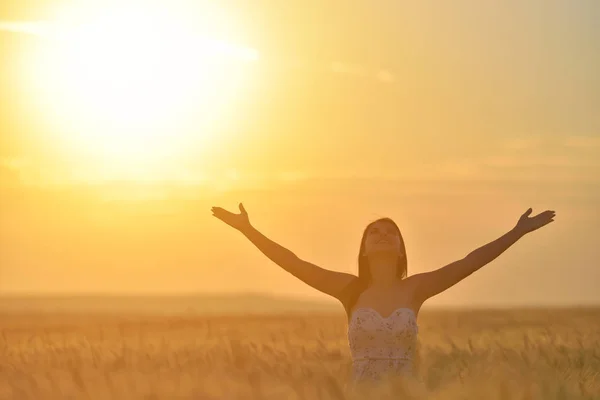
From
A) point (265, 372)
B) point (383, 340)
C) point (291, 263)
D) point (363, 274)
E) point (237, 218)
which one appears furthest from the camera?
point (237, 218)

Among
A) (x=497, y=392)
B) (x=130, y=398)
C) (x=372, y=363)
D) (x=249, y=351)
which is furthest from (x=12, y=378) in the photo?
(x=249, y=351)

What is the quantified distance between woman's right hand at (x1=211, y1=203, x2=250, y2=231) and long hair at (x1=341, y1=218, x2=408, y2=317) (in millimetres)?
1021

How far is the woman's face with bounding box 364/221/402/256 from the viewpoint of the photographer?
8.41m

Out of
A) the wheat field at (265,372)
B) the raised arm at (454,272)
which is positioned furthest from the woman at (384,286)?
the wheat field at (265,372)

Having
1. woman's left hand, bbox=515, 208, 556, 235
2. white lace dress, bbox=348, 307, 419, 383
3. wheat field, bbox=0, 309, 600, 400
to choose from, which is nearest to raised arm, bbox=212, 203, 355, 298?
white lace dress, bbox=348, 307, 419, 383

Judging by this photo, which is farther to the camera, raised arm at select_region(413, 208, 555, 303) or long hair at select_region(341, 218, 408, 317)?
long hair at select_region(341, 218, 408, 317)

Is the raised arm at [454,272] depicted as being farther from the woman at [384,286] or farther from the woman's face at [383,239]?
the woman's face at [383,239]

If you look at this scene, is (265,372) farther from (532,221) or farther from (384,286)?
(532,221)

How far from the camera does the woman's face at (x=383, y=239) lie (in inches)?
331

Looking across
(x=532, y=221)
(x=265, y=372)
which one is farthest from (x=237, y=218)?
(x=532, y=221)

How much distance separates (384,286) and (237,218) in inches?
55.3

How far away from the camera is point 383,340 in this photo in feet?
26.9

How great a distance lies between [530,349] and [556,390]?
15.1ft

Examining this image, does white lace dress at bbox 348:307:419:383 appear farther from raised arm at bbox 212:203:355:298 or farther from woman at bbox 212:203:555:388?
raised arm at bbox 212:203:355:298
